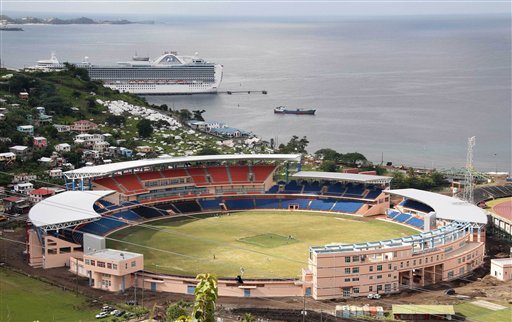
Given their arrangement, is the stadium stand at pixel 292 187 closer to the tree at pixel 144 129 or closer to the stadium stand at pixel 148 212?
the stadium stand at pixel 148 212

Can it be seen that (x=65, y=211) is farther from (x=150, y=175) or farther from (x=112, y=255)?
(x=150, y=175)

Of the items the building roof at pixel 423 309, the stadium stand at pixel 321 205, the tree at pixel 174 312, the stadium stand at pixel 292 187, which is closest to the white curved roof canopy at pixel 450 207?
the stadium stand at pixel 321 205

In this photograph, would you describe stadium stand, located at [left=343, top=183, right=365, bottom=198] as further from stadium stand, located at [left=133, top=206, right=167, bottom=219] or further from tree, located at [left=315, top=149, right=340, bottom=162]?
stadium stand, located at [left=133, top=206, right=167, bottom=219]

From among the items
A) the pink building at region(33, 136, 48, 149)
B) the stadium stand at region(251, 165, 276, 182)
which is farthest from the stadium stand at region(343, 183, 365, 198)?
the pink building at region(33, 136, 48, 149)

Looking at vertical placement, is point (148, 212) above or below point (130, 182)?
below

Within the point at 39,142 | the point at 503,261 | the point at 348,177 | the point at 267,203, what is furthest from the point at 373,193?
the point at 39,142

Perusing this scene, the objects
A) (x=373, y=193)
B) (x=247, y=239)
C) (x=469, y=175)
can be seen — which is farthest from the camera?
(x=373, y=193)
